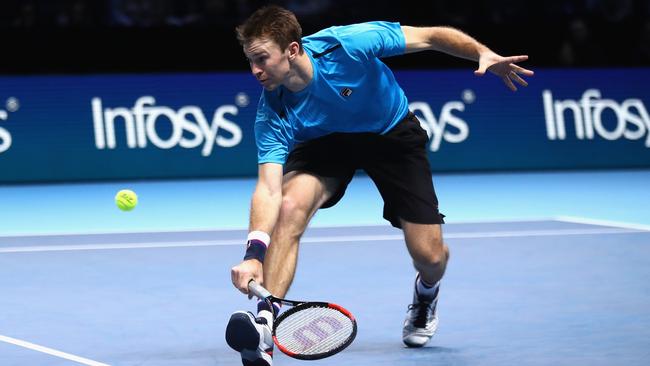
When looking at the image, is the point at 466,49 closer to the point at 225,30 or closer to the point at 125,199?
the point at 125,199

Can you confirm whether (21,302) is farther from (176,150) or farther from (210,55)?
(210,55)

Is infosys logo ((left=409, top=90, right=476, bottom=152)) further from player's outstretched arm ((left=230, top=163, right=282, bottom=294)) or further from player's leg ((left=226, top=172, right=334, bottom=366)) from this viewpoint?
player's outstretched arm ((left=230, top=163, right=282, bottom=294))

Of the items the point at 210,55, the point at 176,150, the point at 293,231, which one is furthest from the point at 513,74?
the point at 210,55

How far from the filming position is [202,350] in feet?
21.3

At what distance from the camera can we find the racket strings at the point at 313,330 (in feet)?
17.7

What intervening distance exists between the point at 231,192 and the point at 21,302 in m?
6.43

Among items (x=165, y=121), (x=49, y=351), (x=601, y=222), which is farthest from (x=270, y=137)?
(x=165, y=121)

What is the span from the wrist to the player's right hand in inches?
2.3

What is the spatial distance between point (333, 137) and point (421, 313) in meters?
1.01

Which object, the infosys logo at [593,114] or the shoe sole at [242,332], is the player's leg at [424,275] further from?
the infosys logo at [593,114]

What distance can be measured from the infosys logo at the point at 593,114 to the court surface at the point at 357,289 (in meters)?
3.20

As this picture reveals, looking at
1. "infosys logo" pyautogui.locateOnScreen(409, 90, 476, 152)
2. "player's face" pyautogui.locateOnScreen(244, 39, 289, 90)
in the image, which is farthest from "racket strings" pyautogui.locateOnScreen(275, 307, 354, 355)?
"infosys logo" pyautogui.locateOnScreen(409, 90, 476, 152)

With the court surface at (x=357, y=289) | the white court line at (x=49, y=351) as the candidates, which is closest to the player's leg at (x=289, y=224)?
the court surface at (x=357, y=289)

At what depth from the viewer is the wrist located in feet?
18.0
